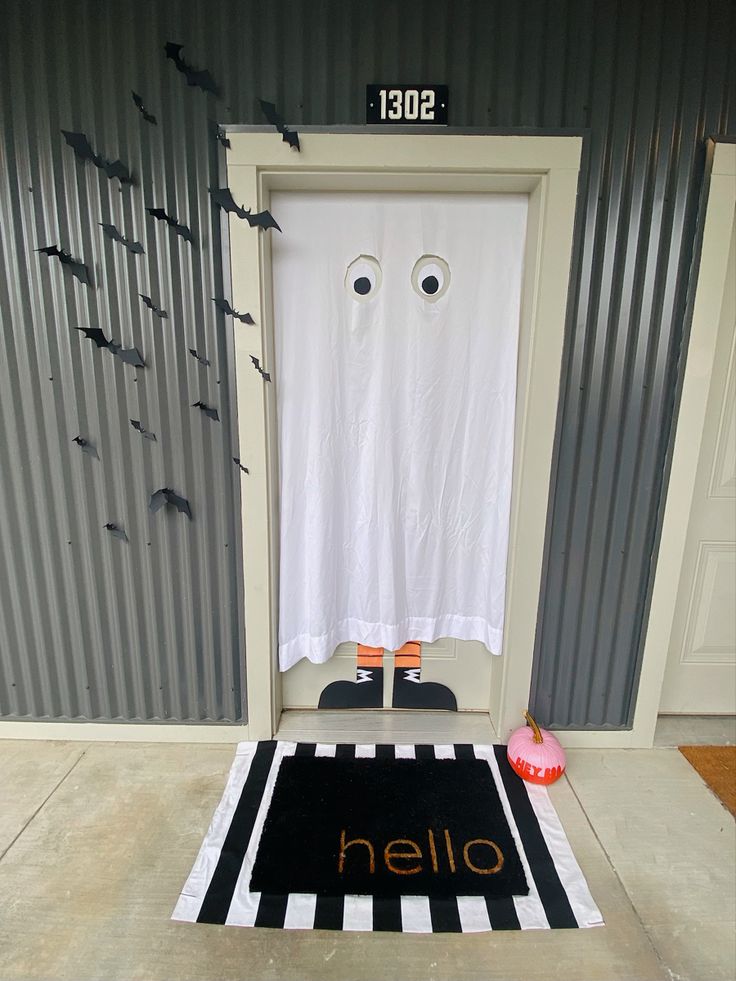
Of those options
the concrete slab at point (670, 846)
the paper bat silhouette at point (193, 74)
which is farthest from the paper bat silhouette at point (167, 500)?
the concrete slab at point (670, 846)

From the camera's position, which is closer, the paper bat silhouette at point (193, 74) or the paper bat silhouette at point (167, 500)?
the paper bat silhouette at point (193, 74)

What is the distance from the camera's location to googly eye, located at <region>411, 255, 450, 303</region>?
6.19 ft

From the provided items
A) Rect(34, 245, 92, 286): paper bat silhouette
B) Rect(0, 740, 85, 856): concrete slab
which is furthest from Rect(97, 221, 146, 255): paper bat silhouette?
Rect(0, 740, 85, 856): concrete slab

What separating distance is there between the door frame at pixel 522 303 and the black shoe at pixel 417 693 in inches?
10.6

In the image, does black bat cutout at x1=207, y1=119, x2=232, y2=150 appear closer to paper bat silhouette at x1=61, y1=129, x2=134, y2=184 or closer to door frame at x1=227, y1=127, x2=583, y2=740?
door frame at x1=227, y1=127, x2=583, y2=740

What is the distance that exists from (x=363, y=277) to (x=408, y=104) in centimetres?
55

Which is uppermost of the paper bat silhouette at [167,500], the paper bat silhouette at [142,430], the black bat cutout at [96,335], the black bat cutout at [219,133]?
the black bat cutout at [219,133]

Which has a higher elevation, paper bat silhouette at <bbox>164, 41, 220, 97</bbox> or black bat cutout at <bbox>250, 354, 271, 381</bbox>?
paper bat silhouette at <bbox>164, 41, 220, 97</bbox>

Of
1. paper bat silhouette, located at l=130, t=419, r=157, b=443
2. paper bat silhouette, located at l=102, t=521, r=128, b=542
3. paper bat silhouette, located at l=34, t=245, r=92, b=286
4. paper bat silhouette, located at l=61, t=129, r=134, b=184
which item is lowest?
paper bat silhouette, located at l=102, t=521, r=128, b=542

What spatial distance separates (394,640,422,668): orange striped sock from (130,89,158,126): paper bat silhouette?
2.21 metres

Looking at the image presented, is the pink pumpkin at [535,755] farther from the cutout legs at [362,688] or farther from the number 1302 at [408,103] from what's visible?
the number 1302 at [408,103]

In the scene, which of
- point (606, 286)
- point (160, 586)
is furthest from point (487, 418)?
point (160, 586)

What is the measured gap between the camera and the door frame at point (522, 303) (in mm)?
1682

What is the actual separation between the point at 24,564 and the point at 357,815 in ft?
5.35
